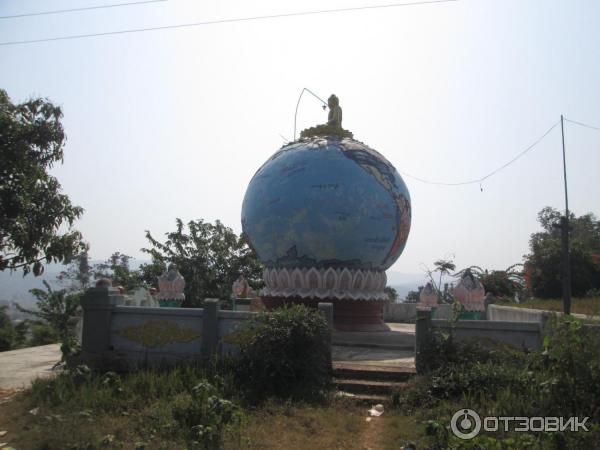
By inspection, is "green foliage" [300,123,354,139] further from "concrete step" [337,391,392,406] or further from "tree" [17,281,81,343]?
"tree" [17,281,81,343]

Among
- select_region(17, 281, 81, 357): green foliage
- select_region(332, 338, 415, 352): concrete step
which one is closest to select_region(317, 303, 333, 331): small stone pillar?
select_region(332, 338, 415, 352): concrete step

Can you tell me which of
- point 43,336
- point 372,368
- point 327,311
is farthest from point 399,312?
point 43,336

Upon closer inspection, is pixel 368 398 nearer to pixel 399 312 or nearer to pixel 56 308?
pixel 399 312

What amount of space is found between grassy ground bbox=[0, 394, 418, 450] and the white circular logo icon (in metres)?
0.58

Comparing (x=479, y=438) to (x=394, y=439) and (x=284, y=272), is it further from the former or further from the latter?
(x=284, y=272)

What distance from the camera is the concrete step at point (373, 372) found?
9742 mm

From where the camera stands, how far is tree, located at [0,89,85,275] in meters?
11.6

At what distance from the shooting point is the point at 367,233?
16.0 metres

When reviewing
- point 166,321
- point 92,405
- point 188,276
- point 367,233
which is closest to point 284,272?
point 367,233

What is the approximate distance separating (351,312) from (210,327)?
6.11 m

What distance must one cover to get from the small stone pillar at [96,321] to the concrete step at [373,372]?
187 inches

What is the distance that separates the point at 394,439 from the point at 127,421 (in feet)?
11.6

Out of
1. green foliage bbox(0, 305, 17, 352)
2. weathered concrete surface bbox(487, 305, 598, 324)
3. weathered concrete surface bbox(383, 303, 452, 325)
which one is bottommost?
green foliage bbox(0, 305, 17, 352)

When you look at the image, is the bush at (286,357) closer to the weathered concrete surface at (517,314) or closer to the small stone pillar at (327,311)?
the small stone pillar at (327,311)
